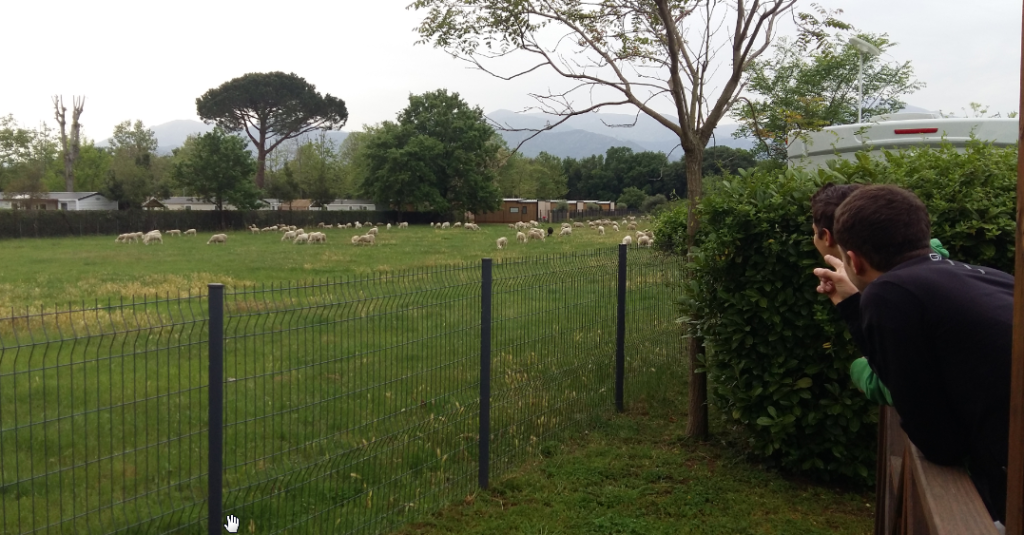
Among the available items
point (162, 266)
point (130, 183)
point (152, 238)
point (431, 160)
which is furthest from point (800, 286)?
point (130, 183)

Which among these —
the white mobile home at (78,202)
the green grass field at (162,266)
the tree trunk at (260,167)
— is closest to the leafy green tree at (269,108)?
the tree trunk at (260,167)

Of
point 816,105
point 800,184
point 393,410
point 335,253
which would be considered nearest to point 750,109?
point 816,105

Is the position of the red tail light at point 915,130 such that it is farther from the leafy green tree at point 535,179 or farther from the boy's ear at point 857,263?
the leafy green tree at point 535,179

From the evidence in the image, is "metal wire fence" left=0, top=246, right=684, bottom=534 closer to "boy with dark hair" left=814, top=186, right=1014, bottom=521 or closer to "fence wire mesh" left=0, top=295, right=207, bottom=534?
"fence wire mesh" left=0, top=295, right=207, bottom=534

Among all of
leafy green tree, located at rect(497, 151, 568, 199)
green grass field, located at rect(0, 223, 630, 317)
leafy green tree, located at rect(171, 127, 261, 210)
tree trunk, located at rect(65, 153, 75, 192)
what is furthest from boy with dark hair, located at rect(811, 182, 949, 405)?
leafy green tree, located at rect(497, 151, 568, 199)

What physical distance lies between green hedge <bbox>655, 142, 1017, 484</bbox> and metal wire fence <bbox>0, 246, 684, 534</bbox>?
Answer: 5.28 feet

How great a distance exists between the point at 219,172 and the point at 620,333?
5608 cm

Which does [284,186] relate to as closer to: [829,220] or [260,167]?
[260,167]

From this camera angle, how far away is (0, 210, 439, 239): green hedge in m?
44.0

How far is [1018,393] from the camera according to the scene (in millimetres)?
1302

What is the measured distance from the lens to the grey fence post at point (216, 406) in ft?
12.2

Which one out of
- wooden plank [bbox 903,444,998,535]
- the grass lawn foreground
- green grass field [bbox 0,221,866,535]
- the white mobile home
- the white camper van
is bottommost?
the grass lawn foreground

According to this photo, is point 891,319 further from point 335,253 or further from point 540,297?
point 335,253

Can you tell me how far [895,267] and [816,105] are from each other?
655 centimetres
